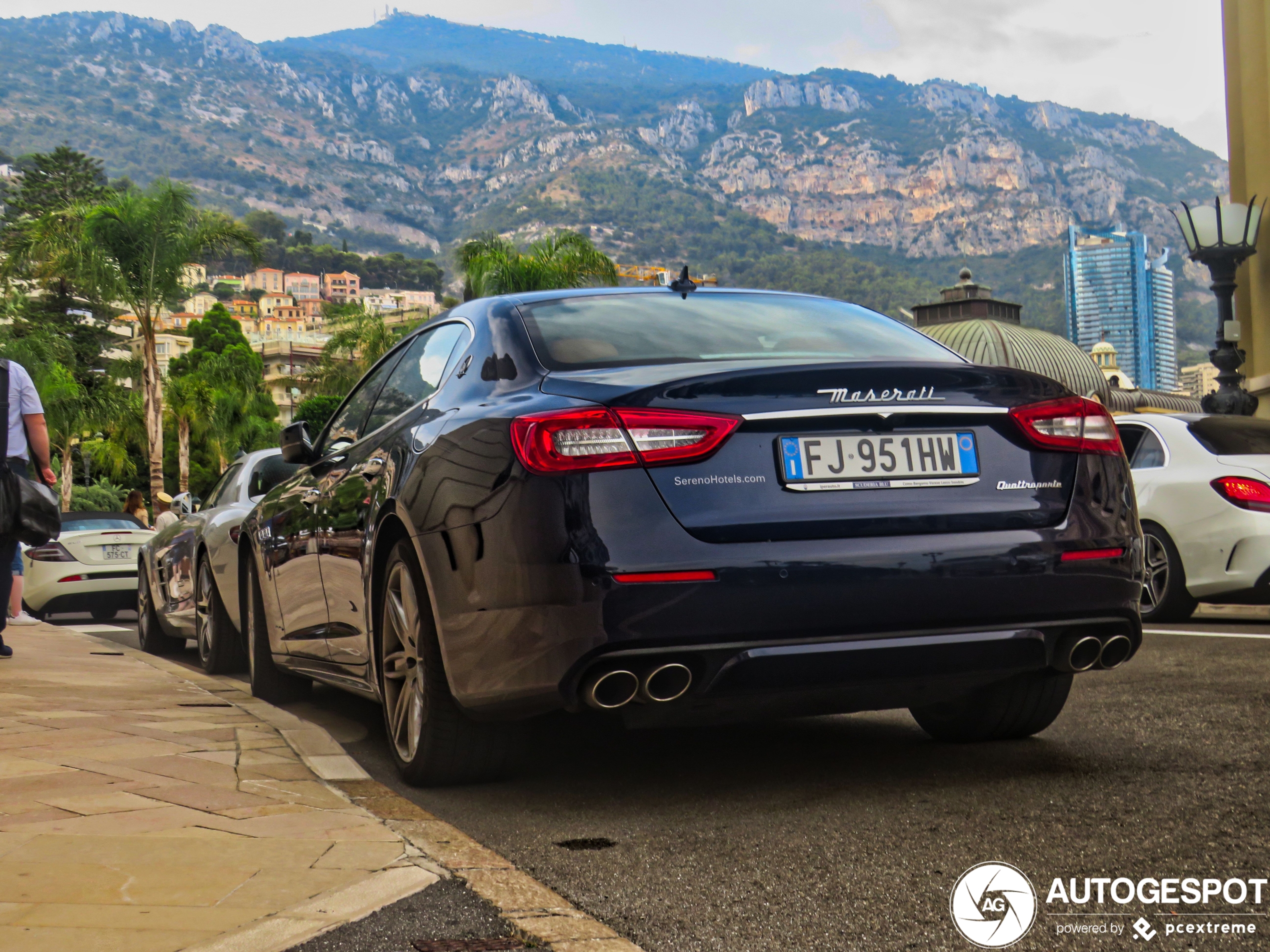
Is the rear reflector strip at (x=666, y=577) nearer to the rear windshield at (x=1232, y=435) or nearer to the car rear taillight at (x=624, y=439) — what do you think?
the car rear taillight at (x=624, y=439)

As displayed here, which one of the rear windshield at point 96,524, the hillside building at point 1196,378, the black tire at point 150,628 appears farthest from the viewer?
the hillside building at point 1196,378

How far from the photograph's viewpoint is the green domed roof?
78.1 metres

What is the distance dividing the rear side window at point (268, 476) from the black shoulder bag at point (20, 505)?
1064 mm

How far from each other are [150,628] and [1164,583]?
23.8 feet

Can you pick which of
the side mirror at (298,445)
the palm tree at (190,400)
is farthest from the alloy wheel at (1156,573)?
the palm tree at (190,400)

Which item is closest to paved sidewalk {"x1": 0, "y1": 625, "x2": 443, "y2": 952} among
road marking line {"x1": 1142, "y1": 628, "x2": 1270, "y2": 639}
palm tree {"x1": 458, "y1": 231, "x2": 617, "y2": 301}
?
road marking line {"x1": 1142, "y1": 628, "x2": 1270, "y2": 639}

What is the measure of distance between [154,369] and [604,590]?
36.1 m

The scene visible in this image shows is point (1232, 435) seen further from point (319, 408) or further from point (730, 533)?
point (319, 408)

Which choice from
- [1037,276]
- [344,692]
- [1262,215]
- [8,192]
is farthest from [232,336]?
[1037,276]

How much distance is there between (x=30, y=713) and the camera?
5.75m

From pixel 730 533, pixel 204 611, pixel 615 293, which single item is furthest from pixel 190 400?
pixel 730 533

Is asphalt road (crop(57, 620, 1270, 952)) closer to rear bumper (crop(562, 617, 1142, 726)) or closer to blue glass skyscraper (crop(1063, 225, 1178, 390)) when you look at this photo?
rear bumper (crop(562, 617, 1142, 726))

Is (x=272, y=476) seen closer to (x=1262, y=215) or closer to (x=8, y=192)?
(x=1262, y=215)

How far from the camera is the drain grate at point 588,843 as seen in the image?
10.9ft
